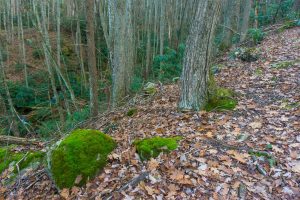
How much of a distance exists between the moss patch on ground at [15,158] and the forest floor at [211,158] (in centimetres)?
34

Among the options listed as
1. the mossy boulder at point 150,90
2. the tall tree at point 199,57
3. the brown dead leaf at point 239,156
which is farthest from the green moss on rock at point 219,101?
the mossy boulder at point 150,90

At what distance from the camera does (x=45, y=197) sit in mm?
3498

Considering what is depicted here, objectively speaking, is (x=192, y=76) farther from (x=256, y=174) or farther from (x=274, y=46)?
(x=274, y=46)

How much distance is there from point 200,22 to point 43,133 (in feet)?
23.3

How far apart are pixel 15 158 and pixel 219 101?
4.00 meters

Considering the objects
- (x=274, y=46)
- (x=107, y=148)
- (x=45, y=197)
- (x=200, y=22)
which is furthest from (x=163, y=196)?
(x=274, y=46)

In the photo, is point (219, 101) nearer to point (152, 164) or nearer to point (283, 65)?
point (152, 164)

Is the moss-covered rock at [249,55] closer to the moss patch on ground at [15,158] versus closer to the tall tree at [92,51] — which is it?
the tall tree at [92,51]

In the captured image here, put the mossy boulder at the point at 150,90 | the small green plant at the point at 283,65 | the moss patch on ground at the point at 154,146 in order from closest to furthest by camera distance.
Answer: the moss patch on ground at the point at 154,146, the small green plant at the point at 283,65, the mossy boulder at the point at 150,90

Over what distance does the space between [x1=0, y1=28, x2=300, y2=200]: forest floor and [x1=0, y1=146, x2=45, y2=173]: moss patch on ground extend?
0.34m

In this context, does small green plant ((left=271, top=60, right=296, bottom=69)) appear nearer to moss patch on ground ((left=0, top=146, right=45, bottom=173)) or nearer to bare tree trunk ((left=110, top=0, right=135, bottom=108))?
bare tree trunk ((left=110, top=0, right=135, bottom=108))

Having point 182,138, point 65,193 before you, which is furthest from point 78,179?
point 182,138

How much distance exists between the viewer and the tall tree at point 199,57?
461 cm

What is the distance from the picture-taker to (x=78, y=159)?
3.59 metres
